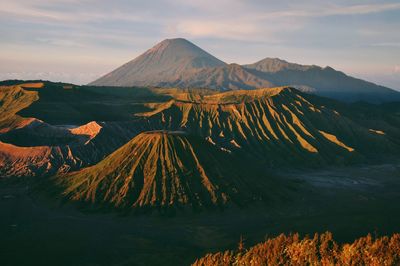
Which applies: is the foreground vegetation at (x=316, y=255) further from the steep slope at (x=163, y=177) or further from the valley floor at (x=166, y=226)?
the steep slope at (x=163, y=177)

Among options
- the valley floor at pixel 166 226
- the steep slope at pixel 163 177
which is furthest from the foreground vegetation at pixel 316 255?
the steep slope at pixel 163 177

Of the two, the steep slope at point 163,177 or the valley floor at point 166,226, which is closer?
the valley floor at point 166,226

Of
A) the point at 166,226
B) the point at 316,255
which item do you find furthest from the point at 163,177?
the point at 316,255

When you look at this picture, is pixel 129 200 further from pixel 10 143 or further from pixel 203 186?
Result: pixel 10 143

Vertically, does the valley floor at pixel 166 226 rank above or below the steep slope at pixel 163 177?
below

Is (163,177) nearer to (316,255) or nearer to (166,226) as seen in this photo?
(166,226)
